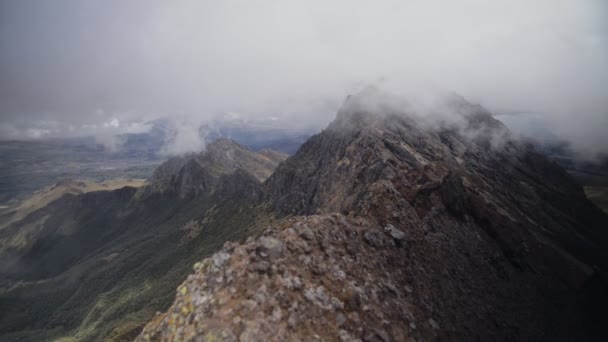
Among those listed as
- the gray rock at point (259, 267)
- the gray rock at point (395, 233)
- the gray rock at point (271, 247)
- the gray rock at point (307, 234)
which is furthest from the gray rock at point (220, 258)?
the gray rock at point (395, 233)

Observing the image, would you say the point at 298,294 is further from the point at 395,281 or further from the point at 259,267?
the point at 395,281

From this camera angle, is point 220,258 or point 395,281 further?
point 395,281

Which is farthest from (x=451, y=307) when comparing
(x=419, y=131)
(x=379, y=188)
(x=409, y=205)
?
(x=419, y=131)

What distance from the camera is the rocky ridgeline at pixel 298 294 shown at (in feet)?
57.1

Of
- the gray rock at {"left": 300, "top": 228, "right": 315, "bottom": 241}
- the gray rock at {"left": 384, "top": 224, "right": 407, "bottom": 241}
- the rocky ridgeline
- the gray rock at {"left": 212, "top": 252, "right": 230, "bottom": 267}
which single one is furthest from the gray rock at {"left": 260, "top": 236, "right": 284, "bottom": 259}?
the gray rock at {"left": 384, "top": 224, "right": 407, "bottom": 241}

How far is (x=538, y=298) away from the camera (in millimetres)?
40375

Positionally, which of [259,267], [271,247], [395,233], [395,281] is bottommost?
[395,281]

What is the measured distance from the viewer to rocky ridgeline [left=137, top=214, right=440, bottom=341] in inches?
685

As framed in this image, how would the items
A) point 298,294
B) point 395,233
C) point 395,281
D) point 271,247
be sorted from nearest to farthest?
point 298,294
point 271,247
point 395,281
point 395,233

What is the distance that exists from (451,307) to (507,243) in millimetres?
21914

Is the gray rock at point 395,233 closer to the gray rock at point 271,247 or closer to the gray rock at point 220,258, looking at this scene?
the gray rock at point 271,247

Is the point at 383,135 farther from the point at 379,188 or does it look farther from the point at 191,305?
the point at 191,305

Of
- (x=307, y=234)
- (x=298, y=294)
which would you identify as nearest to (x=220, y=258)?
(x=298, y=294)

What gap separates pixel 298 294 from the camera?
1980 centimetres
